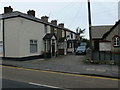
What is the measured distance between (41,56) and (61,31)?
11.1 m

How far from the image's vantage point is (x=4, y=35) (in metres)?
19.0

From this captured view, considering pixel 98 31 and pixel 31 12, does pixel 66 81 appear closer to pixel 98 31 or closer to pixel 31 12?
pixel 31 12

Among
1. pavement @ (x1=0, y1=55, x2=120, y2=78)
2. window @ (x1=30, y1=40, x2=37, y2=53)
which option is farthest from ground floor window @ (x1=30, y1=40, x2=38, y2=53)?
pavement @ (x1=0, y1=55, x2=120, y2=78)

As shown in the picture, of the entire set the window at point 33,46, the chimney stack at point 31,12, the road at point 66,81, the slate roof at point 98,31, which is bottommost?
the road at point 66,81

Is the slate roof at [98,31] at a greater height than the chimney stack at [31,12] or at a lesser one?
lesser

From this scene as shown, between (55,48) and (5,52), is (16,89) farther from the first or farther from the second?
(55,48)

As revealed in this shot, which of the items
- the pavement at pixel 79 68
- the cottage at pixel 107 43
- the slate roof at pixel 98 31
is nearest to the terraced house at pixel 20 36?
the pavement at pixel 79 68

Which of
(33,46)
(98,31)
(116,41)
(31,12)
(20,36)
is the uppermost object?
(31,12)

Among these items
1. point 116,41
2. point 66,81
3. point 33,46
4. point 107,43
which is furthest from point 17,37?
point 116,41

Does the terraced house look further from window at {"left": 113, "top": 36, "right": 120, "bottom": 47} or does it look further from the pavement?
window at {"left": 113, "top": 36, "right": 120, "bottom": 47}

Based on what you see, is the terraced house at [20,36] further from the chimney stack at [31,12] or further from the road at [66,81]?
the road at [66,81]

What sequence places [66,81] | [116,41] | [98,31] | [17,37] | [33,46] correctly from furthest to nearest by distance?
[98,31] → [116,41] → [33,46] → [17,37] → [66,81]

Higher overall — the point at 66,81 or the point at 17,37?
the point at 17,37

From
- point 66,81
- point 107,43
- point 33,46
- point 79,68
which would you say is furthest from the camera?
point 33,46
